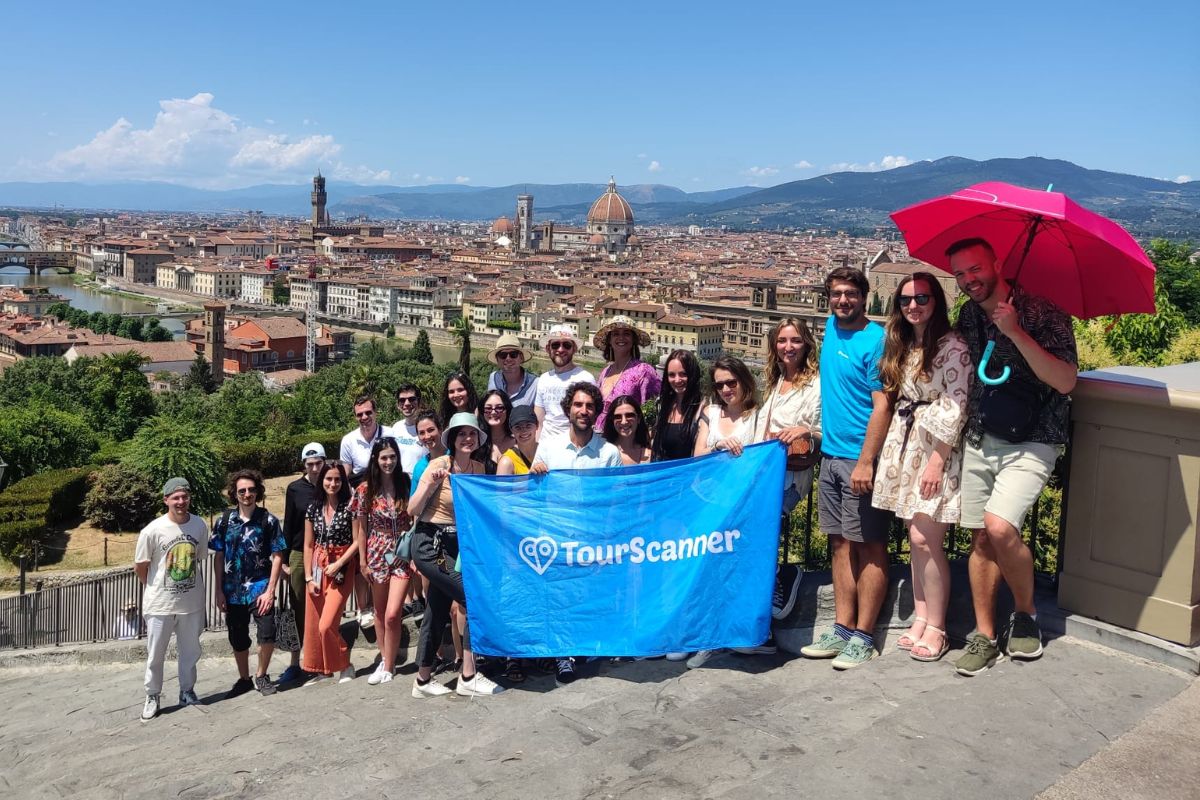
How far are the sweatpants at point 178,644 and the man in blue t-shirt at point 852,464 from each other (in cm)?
236

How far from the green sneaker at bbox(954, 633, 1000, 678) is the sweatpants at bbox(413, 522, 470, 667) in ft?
5.17

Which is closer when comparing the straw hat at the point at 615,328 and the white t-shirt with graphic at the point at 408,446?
the straw hat at the point at 615,328

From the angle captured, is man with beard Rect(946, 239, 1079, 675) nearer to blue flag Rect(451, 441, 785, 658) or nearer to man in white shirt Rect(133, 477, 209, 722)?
blue flag Rect(451, 441, 785, 658)

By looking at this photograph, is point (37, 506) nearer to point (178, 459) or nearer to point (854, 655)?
point (178, 459)

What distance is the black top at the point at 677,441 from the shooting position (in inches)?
146

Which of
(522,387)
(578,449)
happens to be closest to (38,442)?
(522,387)

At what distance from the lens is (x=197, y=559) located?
12.9 feet

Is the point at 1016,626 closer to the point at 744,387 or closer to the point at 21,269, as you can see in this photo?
the point at 744,387

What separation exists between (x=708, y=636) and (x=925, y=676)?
2.26 feet

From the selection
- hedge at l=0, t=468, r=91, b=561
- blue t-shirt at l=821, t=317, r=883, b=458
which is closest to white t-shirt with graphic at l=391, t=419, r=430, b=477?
blue t-shirt at l=821, t=317, r=883, b=458

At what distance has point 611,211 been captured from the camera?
479 ft

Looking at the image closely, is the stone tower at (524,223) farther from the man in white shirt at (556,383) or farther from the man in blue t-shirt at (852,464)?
the man in blue t-shirt at (852,464)

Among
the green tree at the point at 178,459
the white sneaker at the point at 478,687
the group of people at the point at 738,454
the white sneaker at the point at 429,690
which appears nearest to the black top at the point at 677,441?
the group of people at the point at 738,454

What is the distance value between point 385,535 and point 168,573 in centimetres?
88
